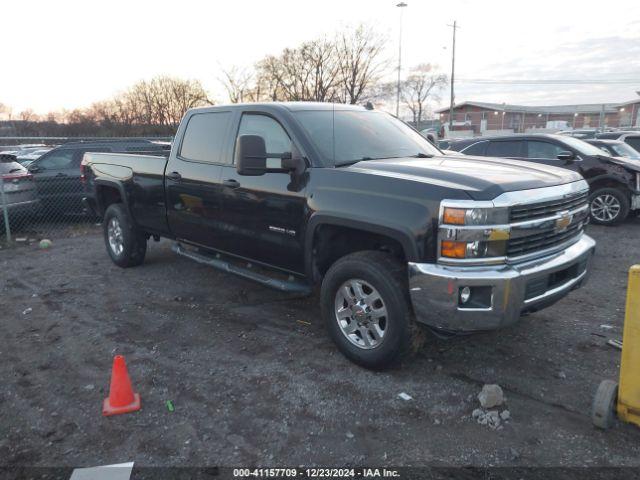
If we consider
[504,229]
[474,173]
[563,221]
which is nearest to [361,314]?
[504,229]

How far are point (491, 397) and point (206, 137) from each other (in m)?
3.78

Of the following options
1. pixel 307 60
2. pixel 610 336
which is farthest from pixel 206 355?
pixel 307 60

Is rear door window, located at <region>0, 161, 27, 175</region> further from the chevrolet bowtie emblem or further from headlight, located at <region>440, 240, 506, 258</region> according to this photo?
the chevrolet bowtie emblem

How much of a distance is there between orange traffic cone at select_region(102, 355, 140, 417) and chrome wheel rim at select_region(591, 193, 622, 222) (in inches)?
352

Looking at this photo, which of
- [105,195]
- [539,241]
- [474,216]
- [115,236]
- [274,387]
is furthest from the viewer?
[105,195]

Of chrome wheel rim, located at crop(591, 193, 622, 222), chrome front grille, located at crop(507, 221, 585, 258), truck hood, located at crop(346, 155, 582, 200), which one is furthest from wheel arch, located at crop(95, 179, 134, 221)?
chrome wheel rim, located at crop(591, 193, 622, 222)

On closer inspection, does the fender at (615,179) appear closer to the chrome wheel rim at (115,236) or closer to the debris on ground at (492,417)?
the debris on ground at (492,417)

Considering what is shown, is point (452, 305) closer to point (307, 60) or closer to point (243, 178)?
point (243, 178)

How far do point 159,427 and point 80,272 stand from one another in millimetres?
4487

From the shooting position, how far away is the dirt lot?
294cm

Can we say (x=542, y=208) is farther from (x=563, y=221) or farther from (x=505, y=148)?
(x=505, y=148)

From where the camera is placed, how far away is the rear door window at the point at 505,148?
9.72 metres

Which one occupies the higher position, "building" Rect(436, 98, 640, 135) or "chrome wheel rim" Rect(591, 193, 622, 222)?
"building" Rect(436, 98, 640, 135)

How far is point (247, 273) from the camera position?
4855mm
